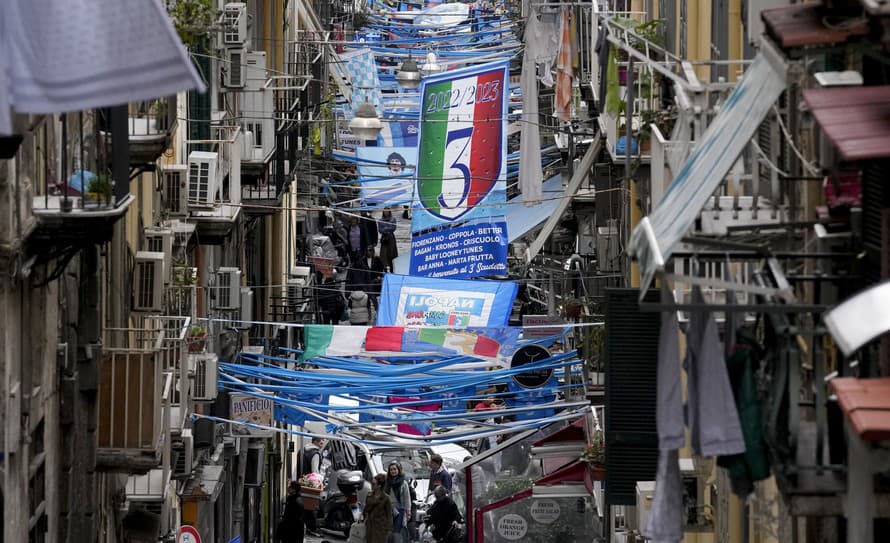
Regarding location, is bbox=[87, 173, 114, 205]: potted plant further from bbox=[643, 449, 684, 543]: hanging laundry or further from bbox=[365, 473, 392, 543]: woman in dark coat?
bbox=[365, 473, 392, 543]: woman in dark coat

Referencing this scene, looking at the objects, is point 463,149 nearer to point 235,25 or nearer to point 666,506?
point 235,25

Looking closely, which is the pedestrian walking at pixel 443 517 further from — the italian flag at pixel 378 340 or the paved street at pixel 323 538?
the italian flag at pixel 378 340

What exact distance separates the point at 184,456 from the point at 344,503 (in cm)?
974

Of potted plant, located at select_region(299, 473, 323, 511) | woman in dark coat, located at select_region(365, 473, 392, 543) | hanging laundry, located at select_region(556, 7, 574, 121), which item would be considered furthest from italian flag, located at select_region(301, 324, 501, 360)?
potted plant, located at select_region(299, 473, 323, 511)

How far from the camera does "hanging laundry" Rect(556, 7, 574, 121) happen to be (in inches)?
1113

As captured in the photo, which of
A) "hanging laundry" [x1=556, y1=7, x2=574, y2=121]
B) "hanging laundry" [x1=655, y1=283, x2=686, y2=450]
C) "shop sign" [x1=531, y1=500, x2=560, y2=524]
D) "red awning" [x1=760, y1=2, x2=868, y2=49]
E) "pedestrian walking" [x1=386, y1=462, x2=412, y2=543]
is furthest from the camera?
"hanging laundry" [x1=556, y1=7, x2=574, y2=121]

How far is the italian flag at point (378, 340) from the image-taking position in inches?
934

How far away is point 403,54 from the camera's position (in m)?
46.1

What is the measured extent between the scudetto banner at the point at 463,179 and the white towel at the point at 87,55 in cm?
1532

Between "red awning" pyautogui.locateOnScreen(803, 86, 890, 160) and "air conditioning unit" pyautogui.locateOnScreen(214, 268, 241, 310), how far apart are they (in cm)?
1717

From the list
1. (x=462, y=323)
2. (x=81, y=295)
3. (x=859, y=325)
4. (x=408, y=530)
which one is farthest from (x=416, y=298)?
(x=859, y=325)

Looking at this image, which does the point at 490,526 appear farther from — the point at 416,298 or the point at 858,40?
the point at 858,40

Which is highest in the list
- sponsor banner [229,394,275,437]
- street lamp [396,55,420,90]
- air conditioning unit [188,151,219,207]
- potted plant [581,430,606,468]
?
street lamp [396,55,420,90]

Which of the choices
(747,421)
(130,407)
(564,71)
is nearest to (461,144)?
(564,71)
